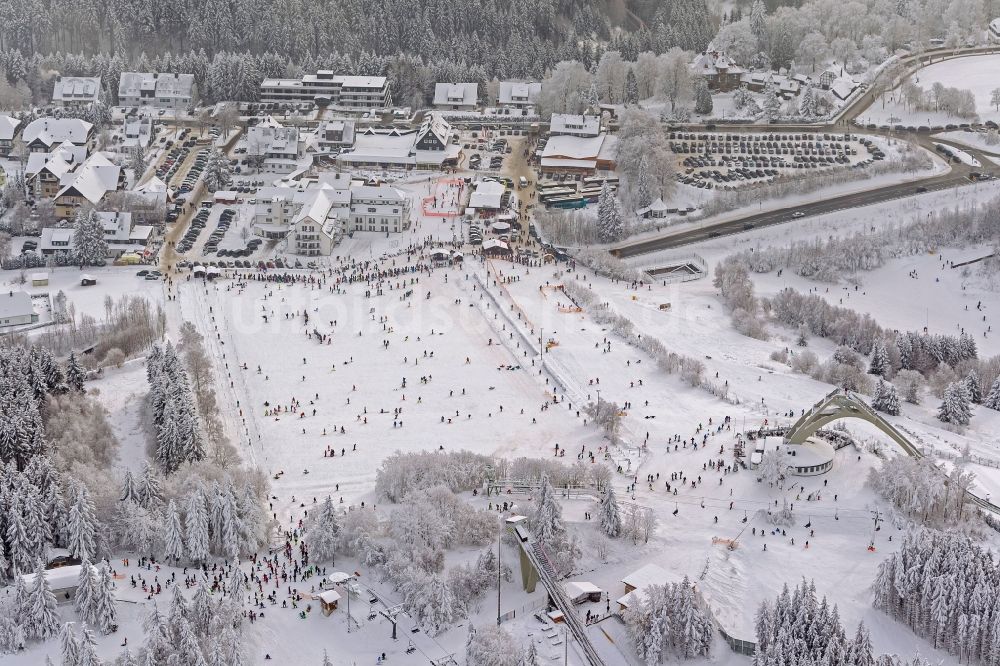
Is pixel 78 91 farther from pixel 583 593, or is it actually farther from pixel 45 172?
pixel 583 593

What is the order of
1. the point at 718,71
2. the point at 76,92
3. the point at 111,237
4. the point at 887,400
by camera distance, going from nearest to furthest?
the point at 887,400 < the point at 111,237 < the point at 76,92 < the point at 718,71

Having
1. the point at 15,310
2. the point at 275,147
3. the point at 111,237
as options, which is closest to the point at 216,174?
the point at 275,147

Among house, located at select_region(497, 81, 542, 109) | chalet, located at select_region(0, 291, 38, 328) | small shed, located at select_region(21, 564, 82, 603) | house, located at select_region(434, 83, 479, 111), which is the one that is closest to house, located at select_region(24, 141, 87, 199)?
chalet, located at select_region(0, 291, 38, 328)

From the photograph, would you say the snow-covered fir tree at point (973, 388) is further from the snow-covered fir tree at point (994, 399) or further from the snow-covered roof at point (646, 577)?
the snow-covered roof at point (646, 577)

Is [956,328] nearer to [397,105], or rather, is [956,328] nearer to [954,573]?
[954,573]

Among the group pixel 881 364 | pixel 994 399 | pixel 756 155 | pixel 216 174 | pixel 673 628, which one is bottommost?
pixel 673 628

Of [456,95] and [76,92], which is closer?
[76,92]
